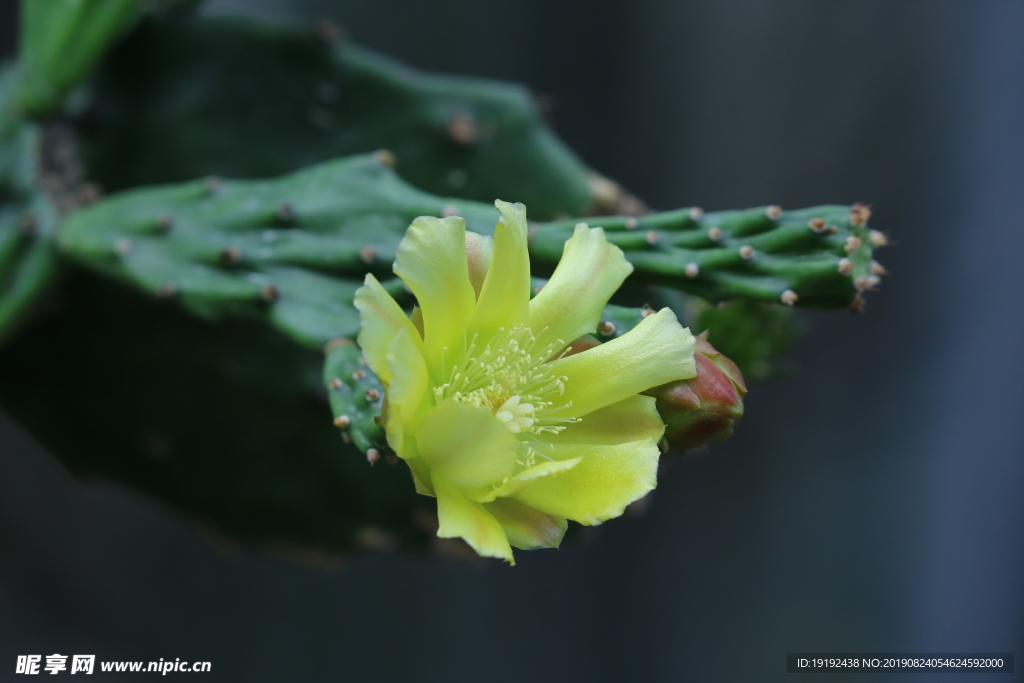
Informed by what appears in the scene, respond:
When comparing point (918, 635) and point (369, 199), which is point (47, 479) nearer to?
point (369, 199)

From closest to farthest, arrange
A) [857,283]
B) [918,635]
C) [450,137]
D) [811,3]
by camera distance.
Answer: [857,283], [450,137], [918,635], [811,3]

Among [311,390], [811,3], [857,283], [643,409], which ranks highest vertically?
[811,3]

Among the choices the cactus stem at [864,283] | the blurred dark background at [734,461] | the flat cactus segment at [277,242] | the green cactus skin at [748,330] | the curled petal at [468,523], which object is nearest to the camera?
the curled petal at [468,523]

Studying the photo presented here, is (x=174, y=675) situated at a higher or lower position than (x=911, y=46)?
lower

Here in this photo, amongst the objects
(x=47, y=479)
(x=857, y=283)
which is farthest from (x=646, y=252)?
(x=47, y=479)

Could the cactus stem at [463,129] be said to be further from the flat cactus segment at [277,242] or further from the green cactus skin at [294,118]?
the flat cactus segment at [277,242]

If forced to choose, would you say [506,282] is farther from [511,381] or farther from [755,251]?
[755,251]

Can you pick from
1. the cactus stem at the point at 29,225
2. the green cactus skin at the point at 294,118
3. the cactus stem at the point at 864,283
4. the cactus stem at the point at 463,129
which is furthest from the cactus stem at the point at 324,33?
the cactus stem at the point at 864,283
